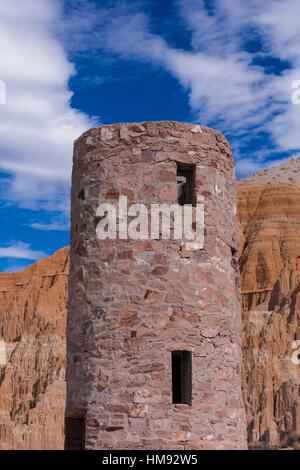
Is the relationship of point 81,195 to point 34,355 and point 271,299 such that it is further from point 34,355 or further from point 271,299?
point 34,355

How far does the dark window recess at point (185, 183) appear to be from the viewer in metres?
10.6

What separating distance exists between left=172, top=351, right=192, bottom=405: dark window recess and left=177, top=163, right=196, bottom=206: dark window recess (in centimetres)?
232

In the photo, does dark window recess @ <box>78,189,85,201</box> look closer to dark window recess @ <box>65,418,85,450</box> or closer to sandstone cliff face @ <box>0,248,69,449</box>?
dark window recess @ <box>65,418,85,450</box>

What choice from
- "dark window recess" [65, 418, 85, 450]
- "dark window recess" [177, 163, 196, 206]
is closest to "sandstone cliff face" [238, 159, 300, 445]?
"dark window recess" [65, 418, 85, 450]

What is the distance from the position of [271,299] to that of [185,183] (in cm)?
5622

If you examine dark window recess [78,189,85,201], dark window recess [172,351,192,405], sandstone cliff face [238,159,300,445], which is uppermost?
sandstone cliff face [238,159,300,445]

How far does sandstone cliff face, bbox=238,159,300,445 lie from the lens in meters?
52.3

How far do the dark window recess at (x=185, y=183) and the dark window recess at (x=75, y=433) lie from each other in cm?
361

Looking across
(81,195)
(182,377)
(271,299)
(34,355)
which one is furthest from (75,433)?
(34,355)

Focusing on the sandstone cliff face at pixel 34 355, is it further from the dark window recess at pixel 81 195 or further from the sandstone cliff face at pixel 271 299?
the dark window recess at pixel 81 195

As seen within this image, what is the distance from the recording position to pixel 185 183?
35.4ft

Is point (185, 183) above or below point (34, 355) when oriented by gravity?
below

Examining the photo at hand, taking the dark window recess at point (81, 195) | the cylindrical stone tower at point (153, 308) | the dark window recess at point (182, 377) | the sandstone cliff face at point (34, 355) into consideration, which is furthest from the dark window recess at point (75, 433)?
the sandstone cliff face at point (34, 355)
